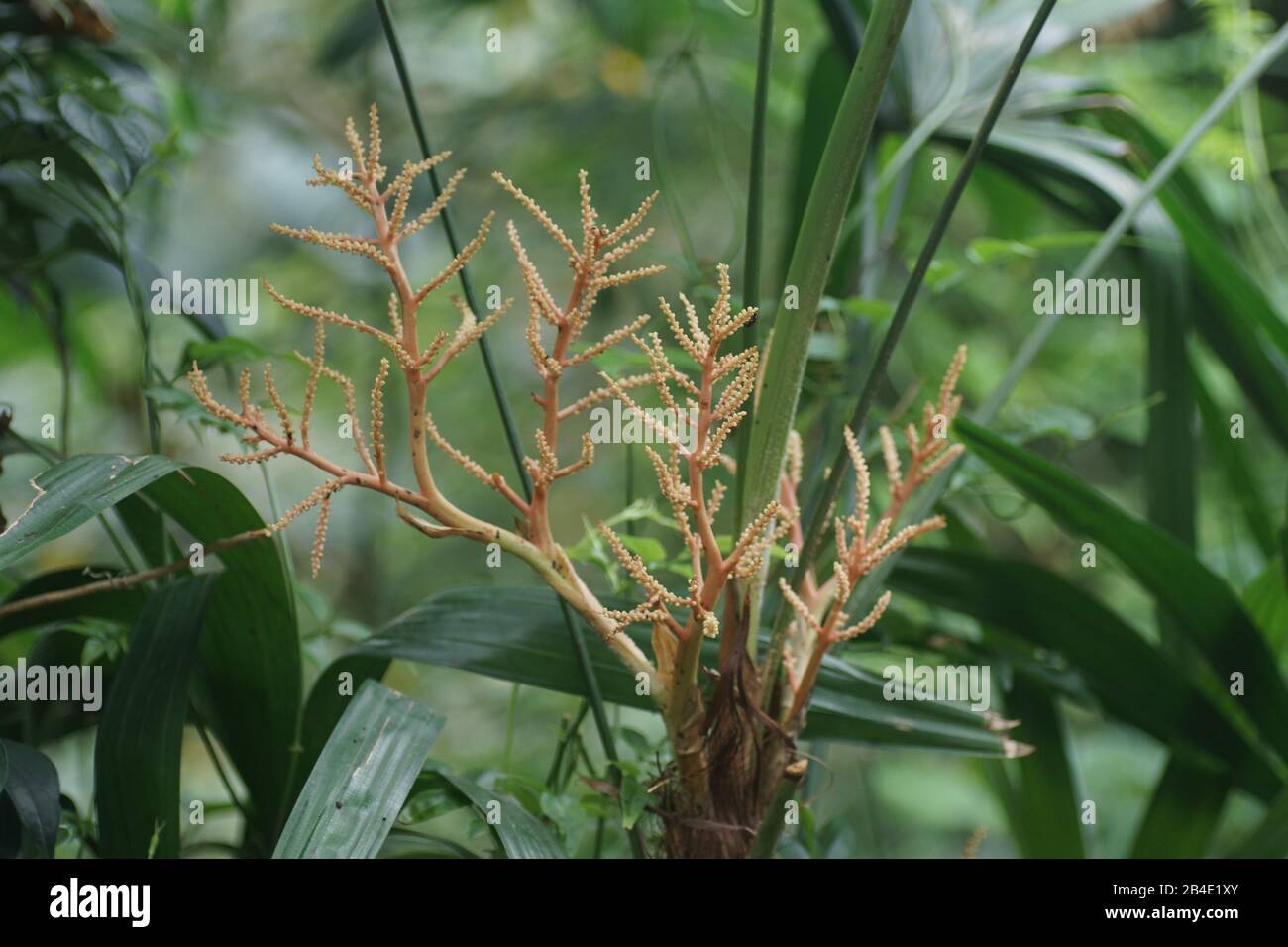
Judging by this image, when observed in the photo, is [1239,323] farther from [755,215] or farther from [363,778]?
[363,778]

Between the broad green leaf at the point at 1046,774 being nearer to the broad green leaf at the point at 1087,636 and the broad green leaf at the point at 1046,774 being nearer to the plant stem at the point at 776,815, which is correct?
the broad green leaf at the point at 1087,636

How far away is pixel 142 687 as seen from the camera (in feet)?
2.01

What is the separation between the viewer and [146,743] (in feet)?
1.97

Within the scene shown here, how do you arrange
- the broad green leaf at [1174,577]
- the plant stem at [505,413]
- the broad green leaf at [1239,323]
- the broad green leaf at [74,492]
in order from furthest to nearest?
the broad green leaf at [1239,323] < the broad green leaf at [1174,577] < the plant stem at [505,413] < the broad green leaf at [74,492]

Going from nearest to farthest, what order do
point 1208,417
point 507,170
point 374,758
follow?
point 374,758
point 1208,417
point 507,170

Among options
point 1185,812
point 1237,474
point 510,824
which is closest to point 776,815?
point 510,824

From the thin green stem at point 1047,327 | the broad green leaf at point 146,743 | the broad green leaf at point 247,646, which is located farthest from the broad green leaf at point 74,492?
the thin green stem at point 1047,327

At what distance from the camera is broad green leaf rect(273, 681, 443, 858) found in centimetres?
47

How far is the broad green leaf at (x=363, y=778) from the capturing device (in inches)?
18.6

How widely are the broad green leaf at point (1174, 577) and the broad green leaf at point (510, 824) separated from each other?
0.35m

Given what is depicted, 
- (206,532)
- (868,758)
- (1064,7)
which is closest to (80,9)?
(206,532)

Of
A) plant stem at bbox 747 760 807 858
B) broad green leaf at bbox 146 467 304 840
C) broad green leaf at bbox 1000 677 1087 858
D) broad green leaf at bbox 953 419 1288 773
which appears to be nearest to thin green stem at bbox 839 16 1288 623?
broad green leaf at bbox 953 419 1288 773
